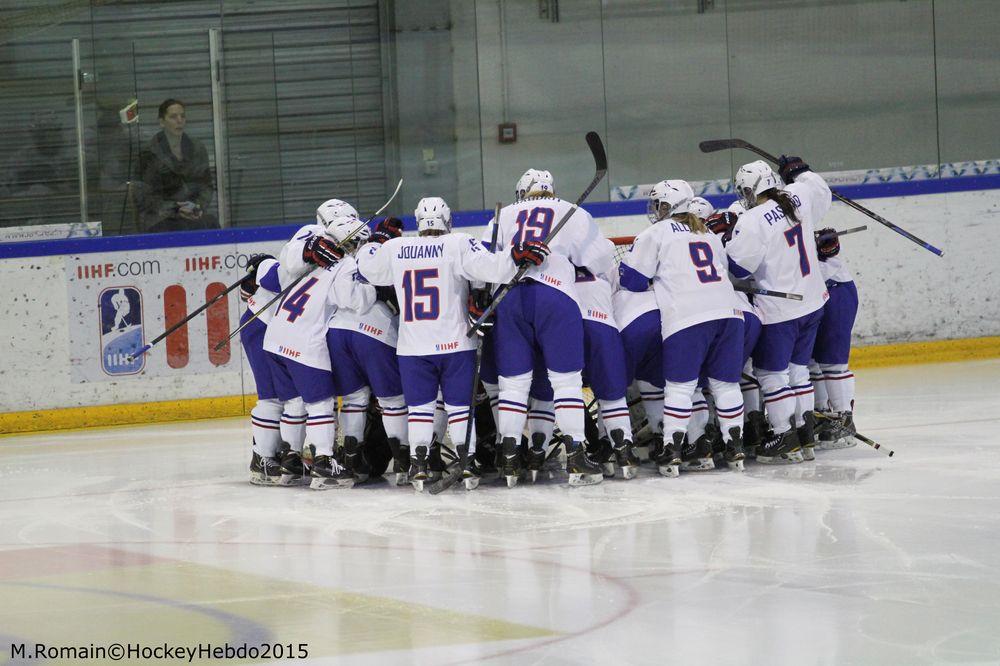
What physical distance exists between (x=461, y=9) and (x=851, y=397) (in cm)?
457

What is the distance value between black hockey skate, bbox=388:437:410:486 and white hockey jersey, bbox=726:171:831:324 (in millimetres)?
1655

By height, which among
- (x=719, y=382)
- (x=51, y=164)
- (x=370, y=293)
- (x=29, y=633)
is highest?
(x=51, y=164)

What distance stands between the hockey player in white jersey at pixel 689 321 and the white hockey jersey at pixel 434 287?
734 mm

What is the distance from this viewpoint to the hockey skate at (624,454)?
545 centimetres

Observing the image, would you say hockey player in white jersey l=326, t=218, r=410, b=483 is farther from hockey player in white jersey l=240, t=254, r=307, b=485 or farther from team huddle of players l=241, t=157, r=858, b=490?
hockey player in white jersey l=240, t=254, r=307, b=485

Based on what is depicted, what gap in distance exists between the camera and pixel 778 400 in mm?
5660

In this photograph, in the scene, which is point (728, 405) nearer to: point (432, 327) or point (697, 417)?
point (697, 417)

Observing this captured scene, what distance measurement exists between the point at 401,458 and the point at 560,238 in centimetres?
118

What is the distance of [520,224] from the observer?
5.52 metres

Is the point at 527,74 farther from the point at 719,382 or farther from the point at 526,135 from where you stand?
the point at 719,382

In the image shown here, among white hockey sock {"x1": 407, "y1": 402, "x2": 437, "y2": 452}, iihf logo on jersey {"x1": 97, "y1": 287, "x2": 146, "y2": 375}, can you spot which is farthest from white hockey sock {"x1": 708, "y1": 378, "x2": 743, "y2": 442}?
iihf logo on jersey {"x1": 97, "y1": 287, "x2": 146, "y2": 375}

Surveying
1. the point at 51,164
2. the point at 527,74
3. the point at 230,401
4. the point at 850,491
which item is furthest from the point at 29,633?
the point at 527,74

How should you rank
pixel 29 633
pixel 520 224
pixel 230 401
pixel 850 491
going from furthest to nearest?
pixel 230 401
pixel 520 224
pixel 850 491
pixel 29 633

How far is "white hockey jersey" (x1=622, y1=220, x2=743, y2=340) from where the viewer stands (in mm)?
5477
